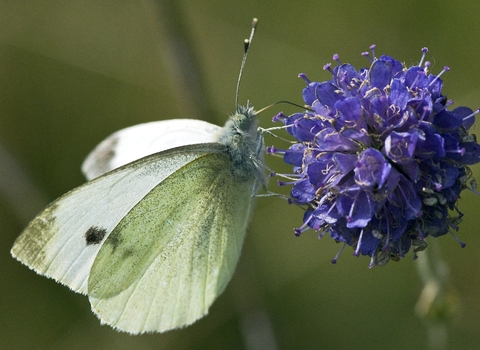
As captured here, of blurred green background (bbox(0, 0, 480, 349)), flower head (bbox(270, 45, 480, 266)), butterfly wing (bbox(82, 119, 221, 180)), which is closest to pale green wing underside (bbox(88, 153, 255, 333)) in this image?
butterfly wing (bbox(82, 119, 221, 180))

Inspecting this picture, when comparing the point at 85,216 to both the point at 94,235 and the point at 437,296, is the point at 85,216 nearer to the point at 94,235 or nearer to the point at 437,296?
the point at 94,235

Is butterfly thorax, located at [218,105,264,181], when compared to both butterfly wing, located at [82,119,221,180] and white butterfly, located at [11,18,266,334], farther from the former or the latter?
butterfly wing, located at [82,119,221,180]

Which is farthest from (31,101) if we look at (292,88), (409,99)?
(409,99)

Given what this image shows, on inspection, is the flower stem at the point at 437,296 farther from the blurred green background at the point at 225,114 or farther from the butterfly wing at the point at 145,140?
the butterfly wing at the point at 145,140

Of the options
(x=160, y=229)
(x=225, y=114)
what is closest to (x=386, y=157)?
(x=160, y=229)

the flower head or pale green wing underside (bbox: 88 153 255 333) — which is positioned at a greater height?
the flower head

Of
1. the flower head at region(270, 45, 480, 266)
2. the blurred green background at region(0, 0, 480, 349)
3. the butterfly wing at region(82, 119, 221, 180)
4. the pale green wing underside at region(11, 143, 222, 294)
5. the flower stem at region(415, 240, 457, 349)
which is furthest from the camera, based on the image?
the blurred green background at region(0, 0, 480, 349)

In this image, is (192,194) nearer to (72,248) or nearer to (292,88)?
(72,248)
